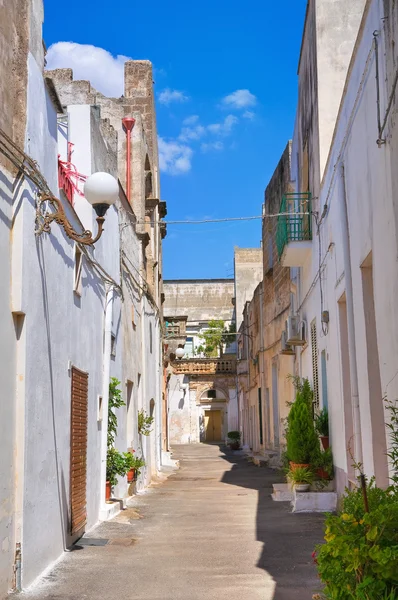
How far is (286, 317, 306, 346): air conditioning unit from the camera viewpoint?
15138 mm

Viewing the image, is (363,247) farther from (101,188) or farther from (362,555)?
(362,555)

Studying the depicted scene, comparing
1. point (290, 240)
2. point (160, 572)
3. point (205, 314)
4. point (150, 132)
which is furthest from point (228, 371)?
point (160, 572)

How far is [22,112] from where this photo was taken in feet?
21.3

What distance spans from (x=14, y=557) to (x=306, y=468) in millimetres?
6686

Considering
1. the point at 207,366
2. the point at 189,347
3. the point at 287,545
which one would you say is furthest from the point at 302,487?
the point at 189,347

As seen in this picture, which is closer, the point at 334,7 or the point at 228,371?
the point at 334,7

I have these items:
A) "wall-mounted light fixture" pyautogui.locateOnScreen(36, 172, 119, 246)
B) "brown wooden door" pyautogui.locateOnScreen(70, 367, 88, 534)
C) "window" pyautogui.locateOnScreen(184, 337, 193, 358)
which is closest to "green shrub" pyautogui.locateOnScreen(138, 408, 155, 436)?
"brown wooden door" pyautogui.locateOnScreen(70, 367, 88, 534)

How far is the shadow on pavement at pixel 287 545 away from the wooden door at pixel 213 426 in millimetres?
32456

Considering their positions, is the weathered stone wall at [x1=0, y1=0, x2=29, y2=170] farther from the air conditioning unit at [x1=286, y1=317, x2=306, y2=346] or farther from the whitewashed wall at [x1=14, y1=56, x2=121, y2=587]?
the air conditioning unit at [x1=286, y1=317, x2=306, y2=346]

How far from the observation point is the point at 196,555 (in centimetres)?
808

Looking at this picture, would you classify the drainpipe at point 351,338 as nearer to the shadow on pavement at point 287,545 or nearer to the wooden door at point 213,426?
the shadow on pavement at point 287,545

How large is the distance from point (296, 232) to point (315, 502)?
526 centimetres

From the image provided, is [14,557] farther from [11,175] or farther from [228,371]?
[228,371]

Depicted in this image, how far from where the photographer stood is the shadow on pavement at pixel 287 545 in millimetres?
6473
